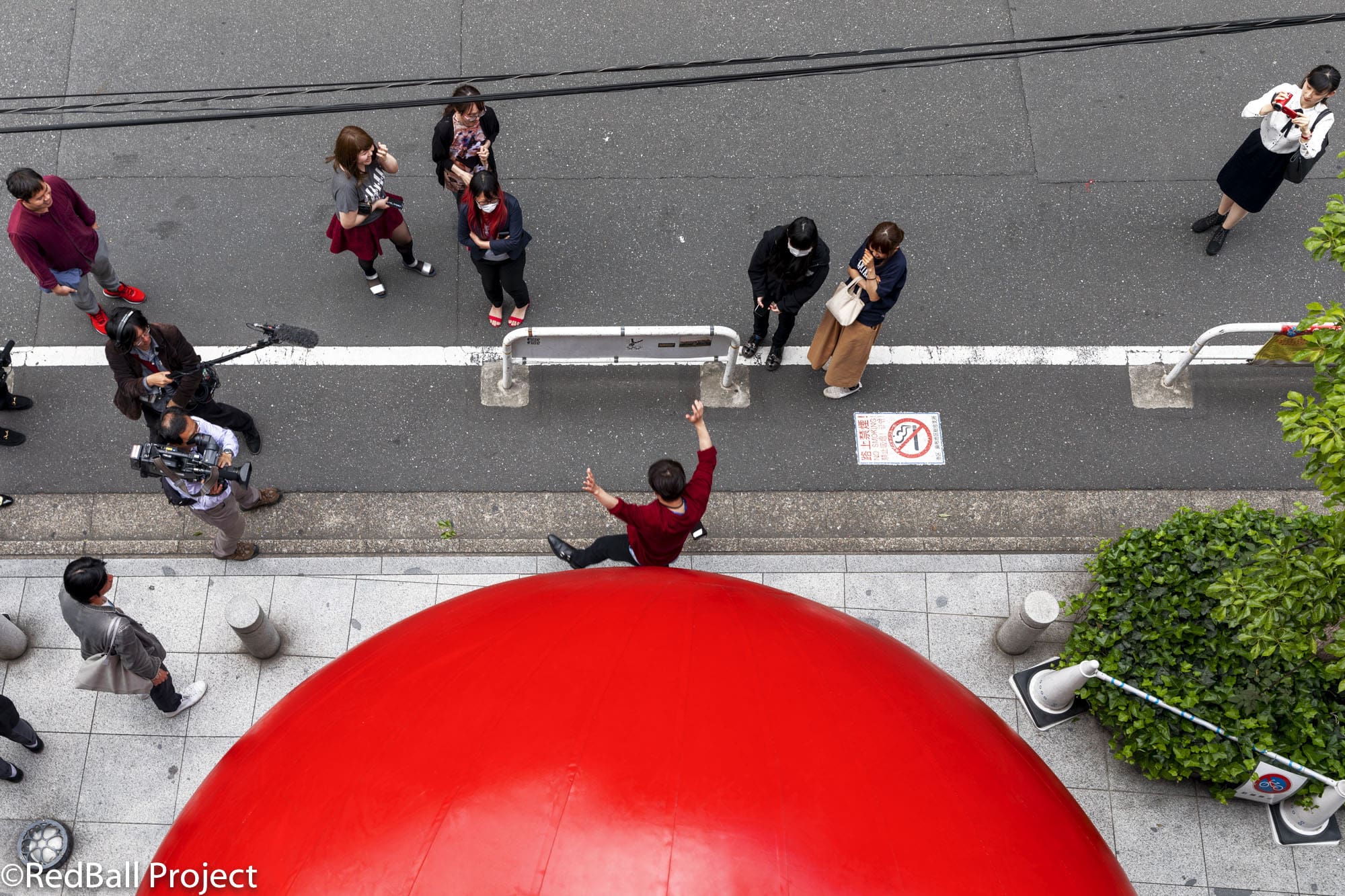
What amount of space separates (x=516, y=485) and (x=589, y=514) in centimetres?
68

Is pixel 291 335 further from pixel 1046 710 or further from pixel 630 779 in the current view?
pixel 1046 710

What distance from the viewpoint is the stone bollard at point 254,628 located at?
6.36 metres

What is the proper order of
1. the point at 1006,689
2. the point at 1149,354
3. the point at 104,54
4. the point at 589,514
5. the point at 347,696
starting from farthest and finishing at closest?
the point at 104,54 < the point at 1149,354 < the point at 589,514 < the point at 1006,689 < the point at 347,696

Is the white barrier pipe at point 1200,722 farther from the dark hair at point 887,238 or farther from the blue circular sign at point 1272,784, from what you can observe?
the dark hair at point 887,238

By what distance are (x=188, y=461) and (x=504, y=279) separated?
2912 mm

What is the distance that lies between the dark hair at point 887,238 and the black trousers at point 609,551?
2.81 m

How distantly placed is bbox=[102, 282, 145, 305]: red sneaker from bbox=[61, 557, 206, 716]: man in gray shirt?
11.3ft

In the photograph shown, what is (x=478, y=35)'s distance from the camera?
960 cm

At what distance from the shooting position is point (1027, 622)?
258 inches

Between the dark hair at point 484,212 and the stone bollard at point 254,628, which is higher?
the dark hair at point 484,212

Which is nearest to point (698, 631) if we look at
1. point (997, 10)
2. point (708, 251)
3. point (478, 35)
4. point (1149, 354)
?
point (708, 251)

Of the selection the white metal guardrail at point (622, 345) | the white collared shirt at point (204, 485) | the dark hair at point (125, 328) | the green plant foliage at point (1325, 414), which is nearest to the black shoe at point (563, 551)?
the white metal guardrail at point (622, 345)

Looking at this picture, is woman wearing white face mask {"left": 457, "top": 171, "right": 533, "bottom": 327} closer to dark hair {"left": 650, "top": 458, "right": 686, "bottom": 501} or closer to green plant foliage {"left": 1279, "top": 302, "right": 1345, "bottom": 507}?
dark hair {"left": 650, "top": 458, "right": 686, "bottom": 501}

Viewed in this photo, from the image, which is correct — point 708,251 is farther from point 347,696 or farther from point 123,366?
point 347,696
